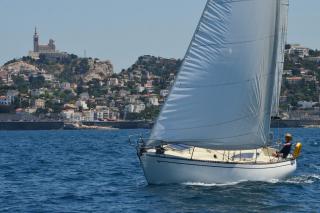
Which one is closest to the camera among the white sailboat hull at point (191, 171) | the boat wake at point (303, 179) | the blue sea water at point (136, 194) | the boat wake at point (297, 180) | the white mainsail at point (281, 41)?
the blue sea water at point (136, 194)

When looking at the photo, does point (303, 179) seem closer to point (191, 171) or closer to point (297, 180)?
point (297, 180)

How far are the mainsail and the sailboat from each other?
0.11 ft

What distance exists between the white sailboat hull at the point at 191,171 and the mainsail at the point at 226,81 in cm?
74

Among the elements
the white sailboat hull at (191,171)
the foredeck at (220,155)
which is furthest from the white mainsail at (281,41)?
the white sailboat hull at (191,171)

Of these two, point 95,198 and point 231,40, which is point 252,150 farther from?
point 95,198

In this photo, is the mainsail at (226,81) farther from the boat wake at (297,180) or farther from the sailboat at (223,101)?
the boat wake at (297,180)

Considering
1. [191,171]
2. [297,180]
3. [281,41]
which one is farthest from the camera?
[297,180]

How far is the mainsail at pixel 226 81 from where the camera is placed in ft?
109

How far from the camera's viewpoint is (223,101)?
34.0 metres

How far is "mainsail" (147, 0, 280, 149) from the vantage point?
33281mm

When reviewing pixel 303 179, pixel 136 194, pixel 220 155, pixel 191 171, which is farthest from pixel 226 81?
pixel 303 179

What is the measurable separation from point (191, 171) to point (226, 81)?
3.23 metres

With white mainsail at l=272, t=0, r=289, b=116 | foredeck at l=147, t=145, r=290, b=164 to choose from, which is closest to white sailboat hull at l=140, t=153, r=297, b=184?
foredeck at l=147, t=145, r=290, b=164

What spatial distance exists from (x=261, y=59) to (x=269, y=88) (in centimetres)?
107
